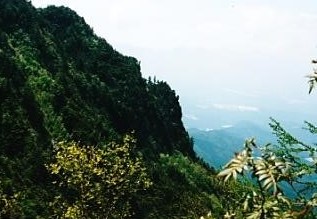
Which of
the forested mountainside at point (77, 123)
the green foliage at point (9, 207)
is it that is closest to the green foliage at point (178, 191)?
the forested mountainside at point (77, 123)

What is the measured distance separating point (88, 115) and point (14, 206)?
50.3m

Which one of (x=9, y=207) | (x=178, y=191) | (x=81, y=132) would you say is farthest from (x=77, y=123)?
(x=9, y=207)

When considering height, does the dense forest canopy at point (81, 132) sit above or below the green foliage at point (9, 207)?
above

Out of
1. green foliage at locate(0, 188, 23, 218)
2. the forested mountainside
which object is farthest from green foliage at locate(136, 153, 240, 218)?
green foliage at locate(0, 188, 23, 218)

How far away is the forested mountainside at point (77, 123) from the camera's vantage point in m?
56.0

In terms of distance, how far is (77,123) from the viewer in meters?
86.4

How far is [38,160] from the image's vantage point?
226 ft

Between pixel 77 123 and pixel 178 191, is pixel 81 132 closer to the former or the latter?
pixel 77 123

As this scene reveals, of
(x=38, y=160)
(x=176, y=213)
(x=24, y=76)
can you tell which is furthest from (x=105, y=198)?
(x=24, y=76)

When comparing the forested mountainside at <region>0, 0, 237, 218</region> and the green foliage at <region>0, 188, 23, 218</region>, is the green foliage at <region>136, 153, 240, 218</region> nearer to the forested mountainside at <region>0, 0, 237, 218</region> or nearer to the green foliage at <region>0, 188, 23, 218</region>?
the forested mountainside at <region>0, 0, 237, 218</region>

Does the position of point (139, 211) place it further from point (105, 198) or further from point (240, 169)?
point (240, 169)

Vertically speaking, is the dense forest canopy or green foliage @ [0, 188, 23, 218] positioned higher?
the dense forest canopy

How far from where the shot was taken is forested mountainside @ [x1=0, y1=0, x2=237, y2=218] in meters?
56.0

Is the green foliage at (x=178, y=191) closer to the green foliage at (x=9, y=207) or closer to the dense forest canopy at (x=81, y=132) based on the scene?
the dense forest canopy at (x=81, y=132)
